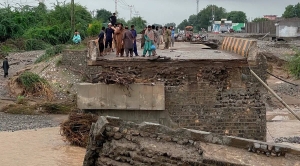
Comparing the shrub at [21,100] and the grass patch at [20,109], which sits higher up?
the shrub at [21,100]

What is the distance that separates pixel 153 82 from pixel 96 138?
15.3 ft

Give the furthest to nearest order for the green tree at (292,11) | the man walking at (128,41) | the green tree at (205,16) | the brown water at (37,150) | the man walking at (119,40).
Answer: the green tree at (205,16), the green tree at (292,11), the man walking at (119,40), the man walking at (128,41), the brown water at (37,150)

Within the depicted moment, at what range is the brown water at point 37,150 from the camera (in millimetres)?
14281

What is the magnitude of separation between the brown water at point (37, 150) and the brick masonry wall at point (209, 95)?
2166 mm

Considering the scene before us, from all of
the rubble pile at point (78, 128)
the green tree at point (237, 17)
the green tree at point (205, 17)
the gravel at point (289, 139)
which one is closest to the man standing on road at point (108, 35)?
the rubble pile at point (78, 128)

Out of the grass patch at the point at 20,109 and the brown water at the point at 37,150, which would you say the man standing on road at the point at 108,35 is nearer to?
the brown water at the point at 37,150

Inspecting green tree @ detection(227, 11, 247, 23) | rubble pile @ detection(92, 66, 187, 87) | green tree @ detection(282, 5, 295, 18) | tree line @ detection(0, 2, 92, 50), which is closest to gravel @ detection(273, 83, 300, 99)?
rubble pile @ detection(92, 66, 187, 87)

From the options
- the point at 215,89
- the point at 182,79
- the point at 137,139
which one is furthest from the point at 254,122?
the point at 137,139

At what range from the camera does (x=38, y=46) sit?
43.1m

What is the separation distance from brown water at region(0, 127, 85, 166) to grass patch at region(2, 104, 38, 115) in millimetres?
3427

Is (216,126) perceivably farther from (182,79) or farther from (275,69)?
(275,69)

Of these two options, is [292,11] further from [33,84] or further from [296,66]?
[33,84]

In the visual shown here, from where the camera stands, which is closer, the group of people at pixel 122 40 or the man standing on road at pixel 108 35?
the group of people at pixel 122 40

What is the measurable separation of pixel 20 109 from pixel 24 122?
184cm
